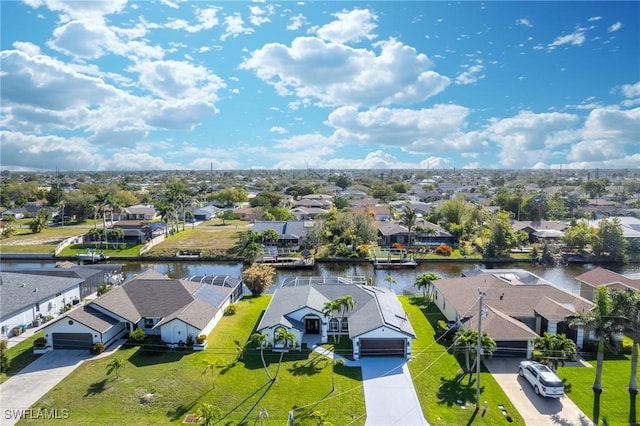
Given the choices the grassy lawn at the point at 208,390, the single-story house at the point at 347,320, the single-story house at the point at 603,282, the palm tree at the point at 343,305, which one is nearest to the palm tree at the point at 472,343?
the single-story house at the point at 347,320

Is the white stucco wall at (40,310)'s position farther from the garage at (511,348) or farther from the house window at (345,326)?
the garage at (511,348)

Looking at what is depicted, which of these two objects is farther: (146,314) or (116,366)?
(146,314)

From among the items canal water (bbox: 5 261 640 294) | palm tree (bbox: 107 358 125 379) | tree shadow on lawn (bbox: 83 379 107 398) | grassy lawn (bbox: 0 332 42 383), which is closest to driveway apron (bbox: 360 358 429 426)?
palm tree (bbox: 107 358 125 379)

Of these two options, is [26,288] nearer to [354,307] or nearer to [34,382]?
[34,382]

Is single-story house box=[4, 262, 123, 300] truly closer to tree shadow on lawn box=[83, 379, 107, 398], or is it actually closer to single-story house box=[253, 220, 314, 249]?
tree shadow on lawn box=[83, 379, 107, 398]

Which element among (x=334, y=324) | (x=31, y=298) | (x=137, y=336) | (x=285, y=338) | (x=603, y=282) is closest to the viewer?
(x=285, y=338)

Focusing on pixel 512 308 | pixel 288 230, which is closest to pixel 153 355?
pixel 512 308

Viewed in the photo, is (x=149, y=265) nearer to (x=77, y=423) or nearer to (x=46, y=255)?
(x=46, y=255)
